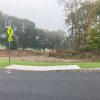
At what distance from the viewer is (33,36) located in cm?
6494

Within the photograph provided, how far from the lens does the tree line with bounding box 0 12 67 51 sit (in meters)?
64.6

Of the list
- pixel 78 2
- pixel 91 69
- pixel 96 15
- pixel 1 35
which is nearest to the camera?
pixel 91 69

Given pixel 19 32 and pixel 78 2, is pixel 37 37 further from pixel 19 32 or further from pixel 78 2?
pixel 78 2

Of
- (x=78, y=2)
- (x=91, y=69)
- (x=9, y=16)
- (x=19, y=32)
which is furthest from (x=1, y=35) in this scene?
(x=91, y=69)

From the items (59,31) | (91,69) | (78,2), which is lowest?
(91,69)

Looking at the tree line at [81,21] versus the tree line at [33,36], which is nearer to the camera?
the tree line at [81,21]

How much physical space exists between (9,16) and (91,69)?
155 ft

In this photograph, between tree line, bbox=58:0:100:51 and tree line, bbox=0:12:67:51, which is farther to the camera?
tree line, bbox=0:12:67:51

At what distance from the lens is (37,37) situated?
216 feet

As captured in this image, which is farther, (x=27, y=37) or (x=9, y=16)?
(x=9, y=16)

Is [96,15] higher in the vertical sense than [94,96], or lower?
higher

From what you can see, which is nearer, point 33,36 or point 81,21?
point 81,21

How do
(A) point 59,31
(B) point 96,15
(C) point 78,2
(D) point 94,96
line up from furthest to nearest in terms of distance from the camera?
(A) point 59,31
(C) point 78,2
(B) point 96,15
(D) point 94,96

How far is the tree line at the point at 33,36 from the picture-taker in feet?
212
